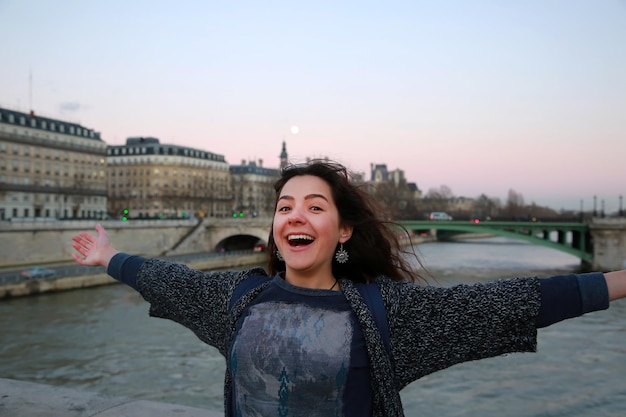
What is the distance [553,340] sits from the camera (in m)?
14.2

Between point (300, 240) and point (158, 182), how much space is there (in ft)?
204

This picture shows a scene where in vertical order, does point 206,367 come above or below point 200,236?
below

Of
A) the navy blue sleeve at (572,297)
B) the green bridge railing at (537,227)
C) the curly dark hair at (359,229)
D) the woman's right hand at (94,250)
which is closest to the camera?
the navy blue sleeve at (572,297)

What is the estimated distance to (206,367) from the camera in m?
11.7

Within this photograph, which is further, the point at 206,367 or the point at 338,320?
the point at 206,367

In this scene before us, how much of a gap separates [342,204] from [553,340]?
549 inches

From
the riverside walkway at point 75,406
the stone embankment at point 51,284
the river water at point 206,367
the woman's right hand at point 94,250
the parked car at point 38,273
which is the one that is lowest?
the river water at point 206,367

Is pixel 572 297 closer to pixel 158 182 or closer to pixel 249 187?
pixel 158 182

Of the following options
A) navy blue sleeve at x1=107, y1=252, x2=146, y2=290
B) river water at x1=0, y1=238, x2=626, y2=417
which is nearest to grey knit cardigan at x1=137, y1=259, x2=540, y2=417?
navy blue sleeve at x1=107, y1=252, x2=146, y2=290

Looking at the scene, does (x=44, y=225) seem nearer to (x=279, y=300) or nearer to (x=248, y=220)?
(x=248, y=220)

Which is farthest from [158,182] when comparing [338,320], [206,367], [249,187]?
[338,320]

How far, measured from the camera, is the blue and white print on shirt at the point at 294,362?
1504 mm

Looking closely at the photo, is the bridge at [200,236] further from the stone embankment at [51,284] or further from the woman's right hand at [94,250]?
the woman's right hand at [94,250]

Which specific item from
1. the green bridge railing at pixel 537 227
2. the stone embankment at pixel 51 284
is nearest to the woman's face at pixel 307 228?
the stone embankment at pixel 51 284
